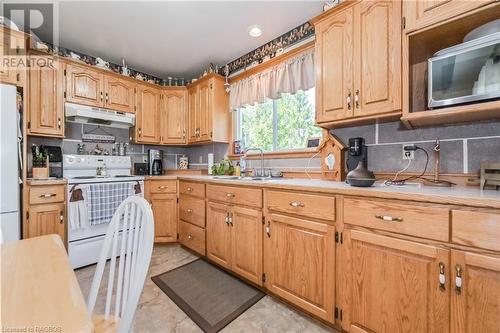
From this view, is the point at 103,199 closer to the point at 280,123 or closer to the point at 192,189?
the point at 192,189

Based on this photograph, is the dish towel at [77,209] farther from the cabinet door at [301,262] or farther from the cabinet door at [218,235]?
the cabinet door at [301,262]

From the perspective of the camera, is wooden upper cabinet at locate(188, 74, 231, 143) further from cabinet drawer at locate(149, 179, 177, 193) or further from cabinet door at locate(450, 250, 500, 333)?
cabinet door at locate(450, 250, 500, 333)

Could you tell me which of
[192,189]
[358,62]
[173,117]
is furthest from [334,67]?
[173,117]

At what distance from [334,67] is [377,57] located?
308mm

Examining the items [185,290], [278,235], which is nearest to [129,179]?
[185,290]

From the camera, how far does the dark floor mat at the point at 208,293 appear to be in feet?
5.26

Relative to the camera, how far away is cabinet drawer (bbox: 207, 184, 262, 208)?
1867 millimetres

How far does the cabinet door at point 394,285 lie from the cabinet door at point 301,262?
111 mm

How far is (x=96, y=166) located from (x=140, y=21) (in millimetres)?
1844

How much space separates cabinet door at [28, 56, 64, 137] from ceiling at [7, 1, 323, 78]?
42cm

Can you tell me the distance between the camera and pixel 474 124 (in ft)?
4.58

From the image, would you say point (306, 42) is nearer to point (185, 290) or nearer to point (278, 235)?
point (278, 235)

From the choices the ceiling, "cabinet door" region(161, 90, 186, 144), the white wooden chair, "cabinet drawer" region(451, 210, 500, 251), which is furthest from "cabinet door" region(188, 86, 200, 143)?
"cabinet drawer" region(451, 210, 500, 251)

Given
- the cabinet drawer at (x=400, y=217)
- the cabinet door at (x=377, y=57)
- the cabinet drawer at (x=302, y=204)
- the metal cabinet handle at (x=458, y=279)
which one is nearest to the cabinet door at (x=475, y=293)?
the metal cabinet handle at (x=458, y=279)
